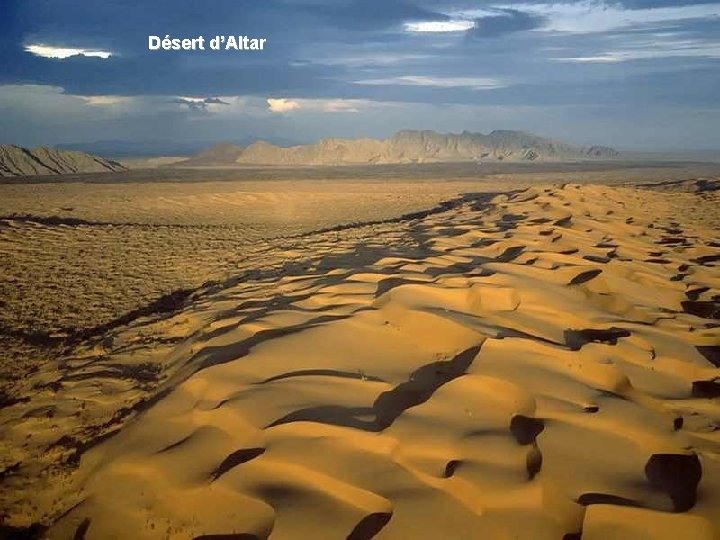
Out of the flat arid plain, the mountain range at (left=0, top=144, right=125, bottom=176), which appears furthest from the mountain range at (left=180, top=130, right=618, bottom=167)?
the flat arid plain

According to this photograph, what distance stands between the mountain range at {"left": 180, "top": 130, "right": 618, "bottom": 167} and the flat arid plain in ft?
254

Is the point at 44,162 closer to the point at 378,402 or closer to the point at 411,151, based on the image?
the point at 378,402

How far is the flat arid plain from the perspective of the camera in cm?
166

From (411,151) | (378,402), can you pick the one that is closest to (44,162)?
(378,402)

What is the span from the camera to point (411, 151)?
103 m

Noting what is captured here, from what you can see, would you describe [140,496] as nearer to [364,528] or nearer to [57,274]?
[364,528]

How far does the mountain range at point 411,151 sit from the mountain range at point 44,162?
26824 mm

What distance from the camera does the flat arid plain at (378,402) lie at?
1656 mm

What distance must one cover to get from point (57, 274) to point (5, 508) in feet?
15.6

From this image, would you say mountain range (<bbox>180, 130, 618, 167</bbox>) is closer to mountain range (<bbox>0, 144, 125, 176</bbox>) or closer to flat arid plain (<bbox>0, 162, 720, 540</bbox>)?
mountain range (<bbox>0, 144, 125, 176</bbox>)

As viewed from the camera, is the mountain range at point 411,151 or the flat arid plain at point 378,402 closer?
the flat arid plain at point 378,402

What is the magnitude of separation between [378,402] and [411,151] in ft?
342

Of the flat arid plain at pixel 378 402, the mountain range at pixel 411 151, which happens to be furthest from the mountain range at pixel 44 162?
the flat arid plain at pixel 378 402

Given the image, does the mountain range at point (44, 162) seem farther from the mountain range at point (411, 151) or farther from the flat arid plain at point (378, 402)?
the flat arid plain at point (378, 402)
